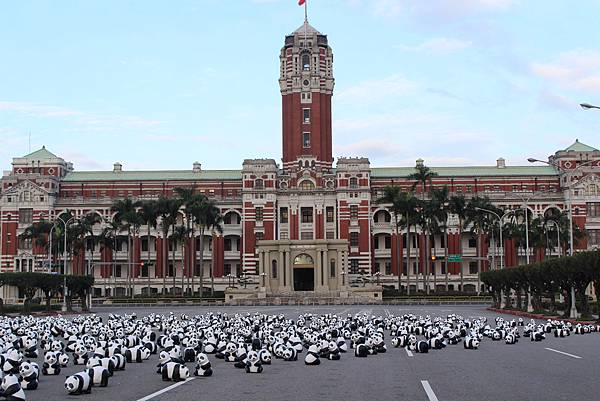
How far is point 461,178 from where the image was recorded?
135000 millimetres

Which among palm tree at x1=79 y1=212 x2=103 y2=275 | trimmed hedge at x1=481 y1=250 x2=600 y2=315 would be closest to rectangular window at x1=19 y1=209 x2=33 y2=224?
palm tree at x1=79 y1=212 x2=103 y2=275

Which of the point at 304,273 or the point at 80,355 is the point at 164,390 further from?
the point at 304,273

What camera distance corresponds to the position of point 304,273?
376 ft

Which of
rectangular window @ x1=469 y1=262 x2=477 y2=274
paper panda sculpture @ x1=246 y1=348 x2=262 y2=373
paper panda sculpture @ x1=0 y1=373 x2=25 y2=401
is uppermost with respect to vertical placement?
rectangular window @ x1=469 y1=262 x2=477 y2=274

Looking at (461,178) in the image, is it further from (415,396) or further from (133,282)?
(415,396)

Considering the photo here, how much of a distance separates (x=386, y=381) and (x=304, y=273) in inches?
3779

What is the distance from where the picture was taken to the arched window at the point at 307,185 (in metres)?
127

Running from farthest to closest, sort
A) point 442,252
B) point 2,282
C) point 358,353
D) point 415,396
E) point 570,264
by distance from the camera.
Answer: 1. point 442,252
2. point 2,282
3. point 570,264
4. point 358,353
5. point 415,396

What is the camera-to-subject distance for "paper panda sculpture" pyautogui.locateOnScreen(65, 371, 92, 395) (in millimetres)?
16312

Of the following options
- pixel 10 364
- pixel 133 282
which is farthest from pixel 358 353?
pixel 133 282

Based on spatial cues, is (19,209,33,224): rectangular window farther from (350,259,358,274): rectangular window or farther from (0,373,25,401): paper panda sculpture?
(0,373,25,401): paper panda sculpture

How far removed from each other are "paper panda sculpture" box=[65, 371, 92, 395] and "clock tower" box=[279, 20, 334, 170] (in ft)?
361

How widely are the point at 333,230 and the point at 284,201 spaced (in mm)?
8779

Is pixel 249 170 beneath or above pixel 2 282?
above
